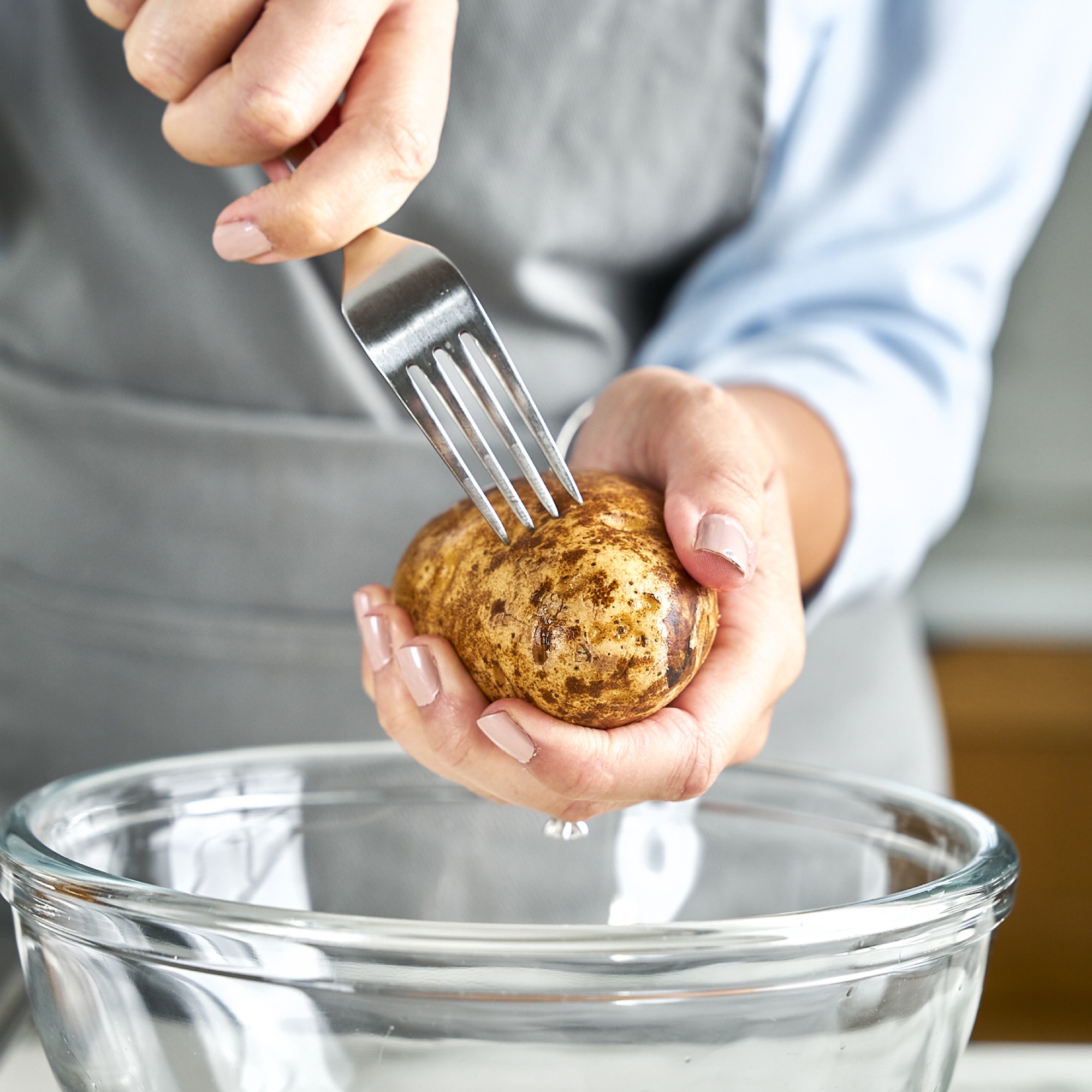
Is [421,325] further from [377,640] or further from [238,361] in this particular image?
[238,361]

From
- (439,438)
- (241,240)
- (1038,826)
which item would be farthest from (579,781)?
(1038,826)

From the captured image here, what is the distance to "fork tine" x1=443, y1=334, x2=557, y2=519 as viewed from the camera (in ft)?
1.50

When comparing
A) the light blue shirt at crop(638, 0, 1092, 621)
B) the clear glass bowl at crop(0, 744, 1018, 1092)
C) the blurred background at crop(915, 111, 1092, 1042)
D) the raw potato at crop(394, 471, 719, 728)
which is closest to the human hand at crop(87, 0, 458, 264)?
the raw potato at crop(394, 471, 719, 728)

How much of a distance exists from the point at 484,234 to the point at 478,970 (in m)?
0.70

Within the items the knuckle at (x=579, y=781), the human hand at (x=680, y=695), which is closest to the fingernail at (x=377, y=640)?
the human hand at (x=680, y=695)

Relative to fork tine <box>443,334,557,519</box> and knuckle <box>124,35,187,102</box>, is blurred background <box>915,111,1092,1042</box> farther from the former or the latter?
knuckle <box>124,35,187,102</box>

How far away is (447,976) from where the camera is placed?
335mm

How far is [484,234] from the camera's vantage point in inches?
36.2

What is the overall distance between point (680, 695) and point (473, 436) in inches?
5.5

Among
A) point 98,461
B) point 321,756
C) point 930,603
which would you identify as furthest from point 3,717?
point 930,603

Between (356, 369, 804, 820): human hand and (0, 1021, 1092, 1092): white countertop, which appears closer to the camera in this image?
(356, 369, 804, 820): human hand

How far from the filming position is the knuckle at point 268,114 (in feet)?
1.39

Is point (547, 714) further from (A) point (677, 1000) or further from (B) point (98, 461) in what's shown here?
(B) point (98, 461)

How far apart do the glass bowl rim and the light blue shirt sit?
52 cm
